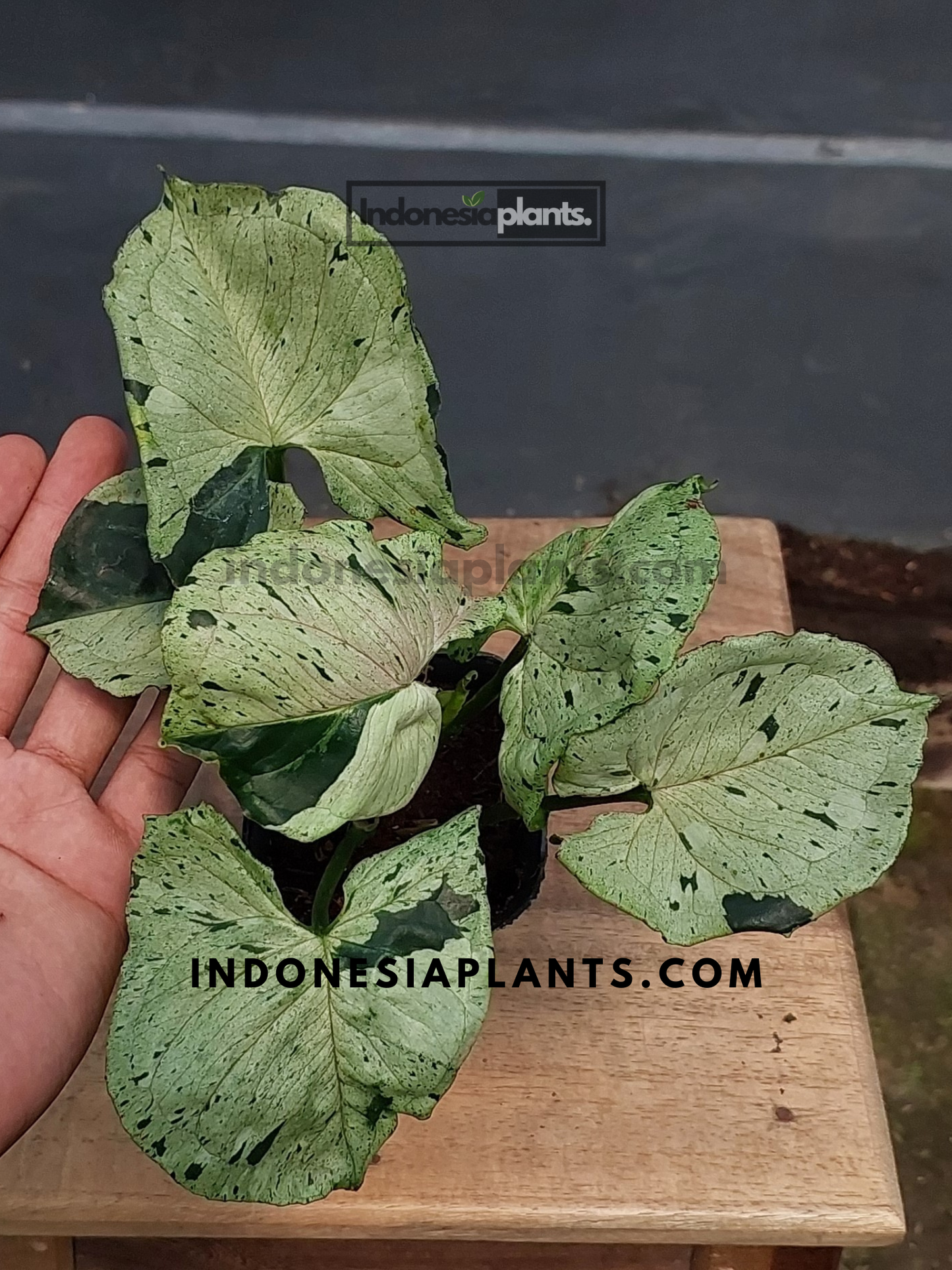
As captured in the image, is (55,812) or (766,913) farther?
(55,812)

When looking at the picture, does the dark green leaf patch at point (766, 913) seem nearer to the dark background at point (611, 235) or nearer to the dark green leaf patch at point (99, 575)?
the dark green leaf patch at point (99, 575)

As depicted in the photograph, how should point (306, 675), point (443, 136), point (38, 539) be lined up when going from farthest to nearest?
point (443, 136)
point (38, 539)
point (306, 675)

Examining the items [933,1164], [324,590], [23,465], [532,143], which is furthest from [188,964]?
[532,143]

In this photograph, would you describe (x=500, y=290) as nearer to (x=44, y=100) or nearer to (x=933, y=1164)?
(x=44, y=100)

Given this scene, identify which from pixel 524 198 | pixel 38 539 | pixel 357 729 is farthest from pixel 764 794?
pixel 524 198

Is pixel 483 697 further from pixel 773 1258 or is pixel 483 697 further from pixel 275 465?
pixel 773 1258

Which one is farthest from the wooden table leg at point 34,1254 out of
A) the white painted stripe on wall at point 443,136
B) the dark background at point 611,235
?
the white painted stripe on wall at point 443,136

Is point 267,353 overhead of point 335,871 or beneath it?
overhead

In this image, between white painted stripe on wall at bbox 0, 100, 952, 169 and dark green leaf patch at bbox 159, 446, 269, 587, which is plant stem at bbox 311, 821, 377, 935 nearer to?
dark green leaf patch at bbox 159, 446, 269, 587
